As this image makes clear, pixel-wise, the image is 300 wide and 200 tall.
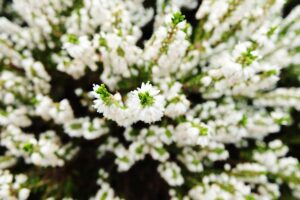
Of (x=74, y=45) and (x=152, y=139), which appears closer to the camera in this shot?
(x=74, y=45)

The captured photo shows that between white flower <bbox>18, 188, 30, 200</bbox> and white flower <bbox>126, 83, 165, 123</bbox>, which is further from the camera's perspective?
white flower <bbox>18, 188, 30, 200</bbox>

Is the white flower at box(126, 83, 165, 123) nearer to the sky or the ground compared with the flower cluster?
nearer to the ground

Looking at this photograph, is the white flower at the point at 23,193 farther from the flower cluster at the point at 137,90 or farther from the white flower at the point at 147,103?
the white flower at the point at 147,103

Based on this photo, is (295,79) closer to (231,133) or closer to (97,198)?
(231,133)

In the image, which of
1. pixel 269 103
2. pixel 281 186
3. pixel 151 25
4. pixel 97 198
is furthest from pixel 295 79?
pixel 97 198

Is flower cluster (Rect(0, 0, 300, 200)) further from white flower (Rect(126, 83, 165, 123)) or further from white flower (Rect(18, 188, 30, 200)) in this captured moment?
white flower (Rect(126, 83, 165, 123))

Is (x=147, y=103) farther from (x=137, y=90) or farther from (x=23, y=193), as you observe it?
(x=23, y=193)

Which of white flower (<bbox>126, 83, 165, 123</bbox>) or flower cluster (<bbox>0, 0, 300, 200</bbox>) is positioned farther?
flower cluster (<bbox>0, 0, 300, 200</bbox>)

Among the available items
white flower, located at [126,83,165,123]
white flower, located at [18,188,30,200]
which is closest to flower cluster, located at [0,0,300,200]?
white flower, located at [18,188,30,200]
